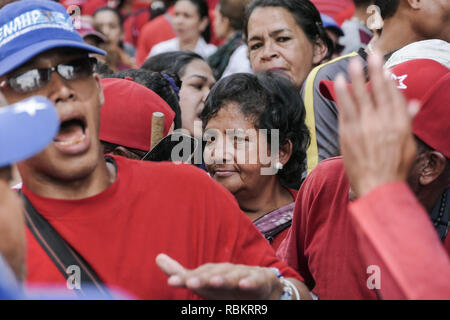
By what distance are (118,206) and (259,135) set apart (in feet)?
5.02

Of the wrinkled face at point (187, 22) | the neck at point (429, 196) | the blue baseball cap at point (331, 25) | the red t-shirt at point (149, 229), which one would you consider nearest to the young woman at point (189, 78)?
the blue baseball cap at point (331, 25)

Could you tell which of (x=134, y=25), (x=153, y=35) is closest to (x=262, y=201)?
(x=153, y=35)

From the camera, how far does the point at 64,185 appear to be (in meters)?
2.26

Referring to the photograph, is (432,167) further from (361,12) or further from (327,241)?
(361,12)

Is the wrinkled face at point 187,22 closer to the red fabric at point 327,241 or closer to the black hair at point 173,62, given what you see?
the black hair at point 173,62

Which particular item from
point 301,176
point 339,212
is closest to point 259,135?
point 301,176

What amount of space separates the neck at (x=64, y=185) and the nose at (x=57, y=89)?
252mm

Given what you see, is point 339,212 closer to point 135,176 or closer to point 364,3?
point 135,176

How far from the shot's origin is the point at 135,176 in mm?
2359

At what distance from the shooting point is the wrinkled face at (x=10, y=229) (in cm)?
153

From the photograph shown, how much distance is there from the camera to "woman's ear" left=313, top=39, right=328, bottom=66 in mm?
4699

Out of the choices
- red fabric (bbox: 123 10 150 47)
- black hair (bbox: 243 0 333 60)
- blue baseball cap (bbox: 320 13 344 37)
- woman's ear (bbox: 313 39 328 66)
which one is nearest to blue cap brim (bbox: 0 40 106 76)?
black hair (bbox: 243 0 333 60)

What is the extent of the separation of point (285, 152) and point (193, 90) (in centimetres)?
137
